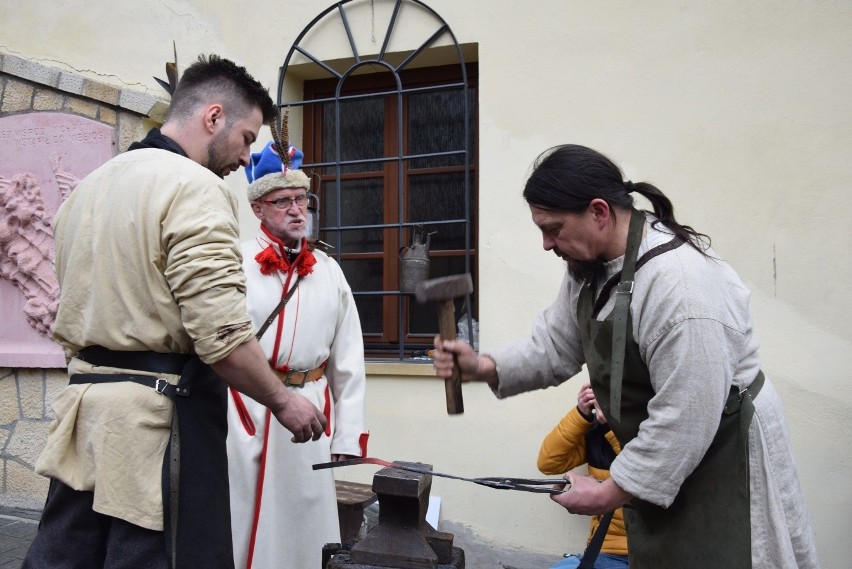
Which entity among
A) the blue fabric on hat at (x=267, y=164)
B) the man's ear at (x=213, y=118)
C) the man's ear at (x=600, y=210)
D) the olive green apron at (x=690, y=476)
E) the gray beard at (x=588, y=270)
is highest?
the blue fabric on hat at (x=267, y=164)

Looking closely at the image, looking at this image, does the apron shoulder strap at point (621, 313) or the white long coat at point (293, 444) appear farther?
the white long coat at point (293, 444)

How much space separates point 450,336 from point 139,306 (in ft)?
2.76

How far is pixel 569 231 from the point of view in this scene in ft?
5.94

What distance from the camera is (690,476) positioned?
174 cm

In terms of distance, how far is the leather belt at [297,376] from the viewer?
2947 millimetres

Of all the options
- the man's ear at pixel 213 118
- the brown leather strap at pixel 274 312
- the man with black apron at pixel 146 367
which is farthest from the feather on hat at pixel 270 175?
the man with black apron at pixel 146 367

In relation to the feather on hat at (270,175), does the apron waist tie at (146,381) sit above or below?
below

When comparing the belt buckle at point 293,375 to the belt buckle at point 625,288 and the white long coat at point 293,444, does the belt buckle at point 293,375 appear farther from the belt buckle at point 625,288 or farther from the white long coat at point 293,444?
the belt buckle at point 625,288

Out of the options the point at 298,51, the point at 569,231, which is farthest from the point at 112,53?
the point at 569,231

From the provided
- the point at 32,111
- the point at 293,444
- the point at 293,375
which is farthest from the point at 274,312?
the point at 32,111

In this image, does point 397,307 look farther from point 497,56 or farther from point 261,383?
point 261,383

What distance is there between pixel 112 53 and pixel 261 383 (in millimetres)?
3776

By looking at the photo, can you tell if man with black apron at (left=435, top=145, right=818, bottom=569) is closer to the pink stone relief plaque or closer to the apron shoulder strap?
the apron shoulder strap

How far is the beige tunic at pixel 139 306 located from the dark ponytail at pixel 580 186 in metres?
0.82
